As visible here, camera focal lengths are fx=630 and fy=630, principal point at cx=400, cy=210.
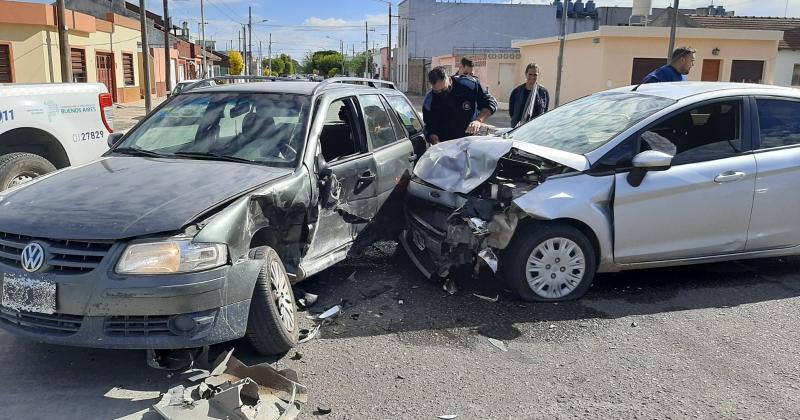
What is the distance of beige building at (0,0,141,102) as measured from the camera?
77.2 feet

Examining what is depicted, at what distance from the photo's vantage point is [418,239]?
545 centimetres

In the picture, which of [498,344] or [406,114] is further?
[406,114]

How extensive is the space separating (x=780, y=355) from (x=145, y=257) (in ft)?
12.8

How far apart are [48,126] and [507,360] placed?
230 inches

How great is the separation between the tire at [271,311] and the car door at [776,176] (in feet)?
12.6

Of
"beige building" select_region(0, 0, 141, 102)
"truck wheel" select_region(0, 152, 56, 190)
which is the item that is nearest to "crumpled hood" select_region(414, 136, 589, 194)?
"truck wheel" select_region(0, 152, 56, 190)

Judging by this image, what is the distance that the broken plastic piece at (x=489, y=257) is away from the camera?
185 inches

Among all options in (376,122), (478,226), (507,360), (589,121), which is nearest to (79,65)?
(376,122)

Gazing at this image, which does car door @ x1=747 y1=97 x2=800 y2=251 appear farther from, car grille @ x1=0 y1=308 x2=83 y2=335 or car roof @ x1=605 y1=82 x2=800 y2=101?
car grille @ x1=0 y1=308 x2=83 y2=335

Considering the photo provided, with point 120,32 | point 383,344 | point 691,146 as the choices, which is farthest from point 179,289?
point 120,32

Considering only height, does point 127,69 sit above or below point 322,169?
above

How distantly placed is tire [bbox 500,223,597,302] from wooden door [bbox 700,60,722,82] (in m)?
26.5

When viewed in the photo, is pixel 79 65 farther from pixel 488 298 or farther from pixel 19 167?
pixel 488 298

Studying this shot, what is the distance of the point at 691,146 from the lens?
16.9 ft
